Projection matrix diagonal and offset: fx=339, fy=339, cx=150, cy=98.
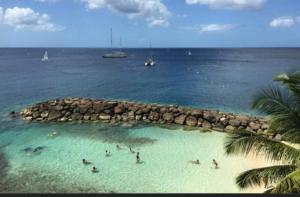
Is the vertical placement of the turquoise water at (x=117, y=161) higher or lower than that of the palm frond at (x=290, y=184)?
lower

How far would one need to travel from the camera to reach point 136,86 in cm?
5656

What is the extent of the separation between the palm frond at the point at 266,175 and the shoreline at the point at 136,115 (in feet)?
60.2

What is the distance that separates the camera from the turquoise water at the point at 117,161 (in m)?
17.9

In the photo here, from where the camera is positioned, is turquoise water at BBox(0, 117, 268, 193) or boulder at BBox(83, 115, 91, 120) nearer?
turquoise water at BBox(0, 117, 268, 193)

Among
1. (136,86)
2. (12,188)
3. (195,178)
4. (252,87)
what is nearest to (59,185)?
(12,188)

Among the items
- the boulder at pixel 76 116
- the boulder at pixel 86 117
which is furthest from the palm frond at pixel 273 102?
the boulder at pixel 76 116

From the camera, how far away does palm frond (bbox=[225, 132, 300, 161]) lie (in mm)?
8625

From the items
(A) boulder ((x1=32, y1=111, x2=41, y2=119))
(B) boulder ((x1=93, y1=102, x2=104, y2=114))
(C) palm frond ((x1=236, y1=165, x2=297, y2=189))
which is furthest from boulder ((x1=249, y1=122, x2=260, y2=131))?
(A) boulder ((x1=32, y1=111, x2=41, y2=119))

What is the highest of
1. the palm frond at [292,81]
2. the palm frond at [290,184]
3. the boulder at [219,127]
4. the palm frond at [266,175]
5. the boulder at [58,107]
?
the palm frond at [292,81]

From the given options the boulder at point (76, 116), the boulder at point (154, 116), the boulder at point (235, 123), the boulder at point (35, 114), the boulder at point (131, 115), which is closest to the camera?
the boulder at point (235, 123)

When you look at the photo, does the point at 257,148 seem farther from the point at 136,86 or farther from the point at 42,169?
the point at 136,86

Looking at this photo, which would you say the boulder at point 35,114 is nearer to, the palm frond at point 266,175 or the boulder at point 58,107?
the boulder at point 58,107

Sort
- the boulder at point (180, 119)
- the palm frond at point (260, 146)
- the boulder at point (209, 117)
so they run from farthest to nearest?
the boulder at point (180, 119), the boulder at point (209, 117), the palm frond at point (260, 146)

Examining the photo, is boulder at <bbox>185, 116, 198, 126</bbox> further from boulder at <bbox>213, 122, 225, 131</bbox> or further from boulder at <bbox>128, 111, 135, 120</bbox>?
boulder at <bbox>128, 111, 135, 120</bbox>
